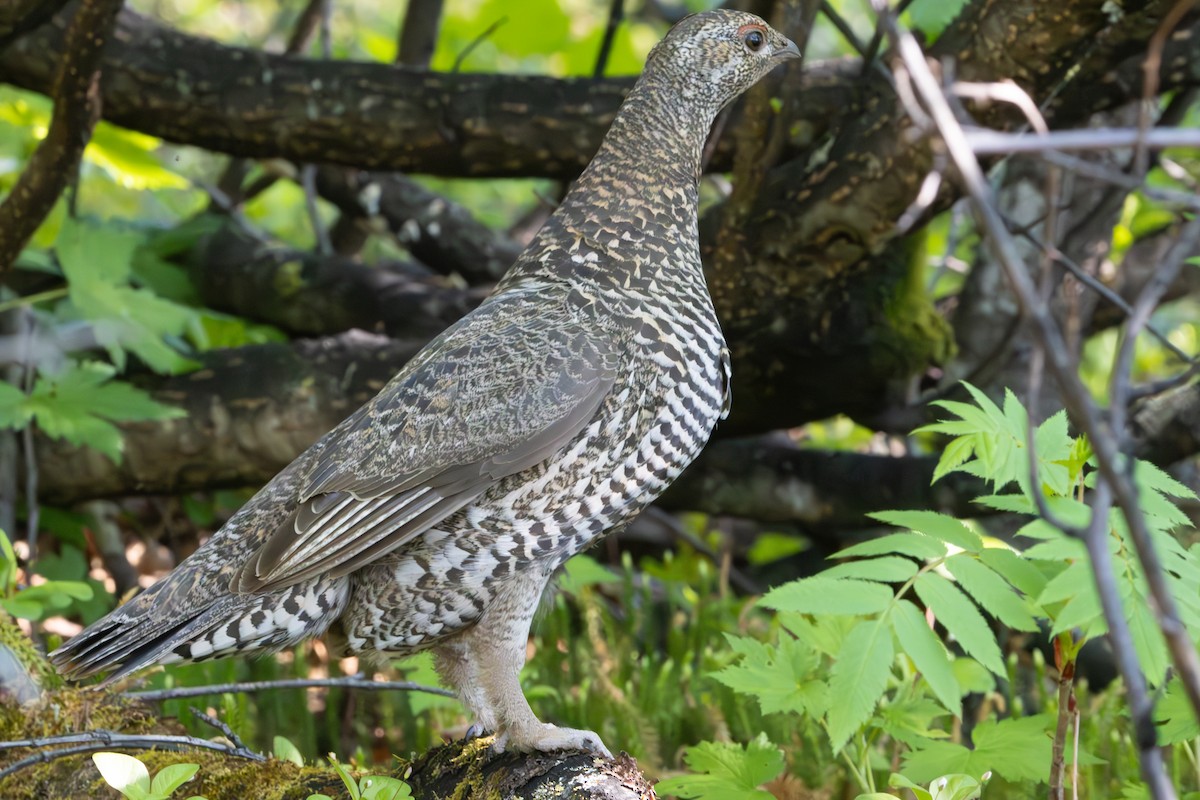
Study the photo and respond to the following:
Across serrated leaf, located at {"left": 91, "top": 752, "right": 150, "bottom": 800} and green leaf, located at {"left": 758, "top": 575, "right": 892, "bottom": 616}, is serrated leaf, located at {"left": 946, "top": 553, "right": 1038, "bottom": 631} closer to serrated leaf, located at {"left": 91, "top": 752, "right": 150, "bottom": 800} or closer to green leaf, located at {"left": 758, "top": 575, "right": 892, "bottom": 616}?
green leaf, located at {"left": 758, "top": 575, "right": 892, "bottom": 616}

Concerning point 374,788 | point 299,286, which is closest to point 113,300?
point 299,286

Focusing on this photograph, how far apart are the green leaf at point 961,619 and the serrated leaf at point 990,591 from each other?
4 centimetres

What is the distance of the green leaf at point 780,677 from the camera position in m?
2.59

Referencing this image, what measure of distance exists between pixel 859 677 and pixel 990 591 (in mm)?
307

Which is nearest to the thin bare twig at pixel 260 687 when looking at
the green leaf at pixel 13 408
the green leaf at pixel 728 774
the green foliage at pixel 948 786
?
the green leaf at pixel 728 774

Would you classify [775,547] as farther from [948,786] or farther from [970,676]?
[948,786]

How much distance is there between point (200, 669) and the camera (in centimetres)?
439

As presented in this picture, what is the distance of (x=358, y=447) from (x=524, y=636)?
625mm

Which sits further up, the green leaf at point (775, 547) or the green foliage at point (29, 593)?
the green foliage at point (29, 593)

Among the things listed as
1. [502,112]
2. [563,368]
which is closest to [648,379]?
[563,368]

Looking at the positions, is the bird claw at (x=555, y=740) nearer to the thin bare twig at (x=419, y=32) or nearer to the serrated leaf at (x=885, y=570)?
the serrated leaf at (x=885, y=570)

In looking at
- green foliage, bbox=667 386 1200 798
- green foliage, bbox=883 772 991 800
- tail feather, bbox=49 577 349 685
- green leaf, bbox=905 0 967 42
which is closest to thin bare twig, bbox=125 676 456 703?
tail feather, bbox=49 577 349 685

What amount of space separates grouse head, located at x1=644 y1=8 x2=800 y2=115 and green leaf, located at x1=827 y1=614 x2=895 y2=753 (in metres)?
1.70

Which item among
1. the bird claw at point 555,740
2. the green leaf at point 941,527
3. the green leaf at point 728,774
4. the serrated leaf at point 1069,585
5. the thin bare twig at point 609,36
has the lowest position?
the green leaf at point 728,774
